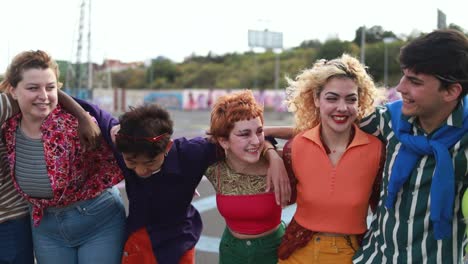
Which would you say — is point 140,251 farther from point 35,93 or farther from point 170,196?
point 35,93

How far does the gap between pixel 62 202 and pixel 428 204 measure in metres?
1.98

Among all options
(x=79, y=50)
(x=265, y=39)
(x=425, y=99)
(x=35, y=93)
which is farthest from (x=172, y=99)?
(x=425, y=99)

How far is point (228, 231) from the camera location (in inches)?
Answer: 118

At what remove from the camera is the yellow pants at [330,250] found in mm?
A: 2561

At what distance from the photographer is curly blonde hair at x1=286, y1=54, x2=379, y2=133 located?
2.69 metres

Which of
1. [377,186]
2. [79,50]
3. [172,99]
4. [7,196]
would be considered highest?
[79,50]

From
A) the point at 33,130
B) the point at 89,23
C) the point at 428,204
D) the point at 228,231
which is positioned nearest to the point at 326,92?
the point at 428,204

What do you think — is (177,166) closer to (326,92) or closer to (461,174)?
(326,92)

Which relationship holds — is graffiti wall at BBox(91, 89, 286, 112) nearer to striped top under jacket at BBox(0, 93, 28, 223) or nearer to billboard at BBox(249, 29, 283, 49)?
billboard at BBox(249, 29, 283, 49)

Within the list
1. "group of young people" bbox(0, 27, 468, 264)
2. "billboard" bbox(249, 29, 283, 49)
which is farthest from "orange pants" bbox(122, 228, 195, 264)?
"billboard" bbox(249, 29, 283, 49)

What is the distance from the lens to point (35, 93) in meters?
2.91

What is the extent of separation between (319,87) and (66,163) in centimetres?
148

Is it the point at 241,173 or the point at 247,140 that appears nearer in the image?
the point at 247,140

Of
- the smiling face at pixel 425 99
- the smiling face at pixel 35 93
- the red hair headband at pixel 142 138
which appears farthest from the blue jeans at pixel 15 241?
the smiling face at pixel 425 99
